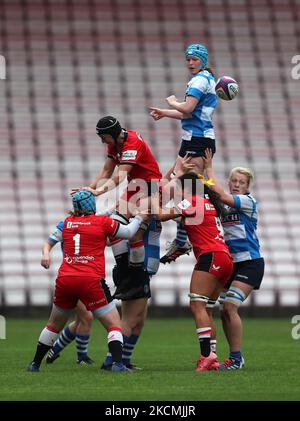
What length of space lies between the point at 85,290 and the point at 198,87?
220 cm

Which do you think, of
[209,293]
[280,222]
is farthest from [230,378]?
[280,222]

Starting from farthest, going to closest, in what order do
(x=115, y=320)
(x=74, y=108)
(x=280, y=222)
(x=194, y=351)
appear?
(x=74, y=108) → (x=280, y=222) → (x=194, y=351) → (x=115, y=320)

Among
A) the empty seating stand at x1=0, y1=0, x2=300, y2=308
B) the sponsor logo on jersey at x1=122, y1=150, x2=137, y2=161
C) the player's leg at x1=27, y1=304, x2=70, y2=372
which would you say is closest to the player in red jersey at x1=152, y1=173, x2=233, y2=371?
the sponsor logo on jersey at x1=122, y1=150, x2=137, y2=161

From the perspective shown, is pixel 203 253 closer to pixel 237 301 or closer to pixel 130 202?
pixel 237 301

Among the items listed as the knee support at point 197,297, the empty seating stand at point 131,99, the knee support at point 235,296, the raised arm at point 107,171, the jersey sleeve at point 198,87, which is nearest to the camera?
the knee support at point 197,297

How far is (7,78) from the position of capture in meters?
24.4

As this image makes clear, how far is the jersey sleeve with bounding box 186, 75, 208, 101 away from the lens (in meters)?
10.0

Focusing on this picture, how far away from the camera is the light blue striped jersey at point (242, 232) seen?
10133 mm

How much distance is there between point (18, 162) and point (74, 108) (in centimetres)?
208

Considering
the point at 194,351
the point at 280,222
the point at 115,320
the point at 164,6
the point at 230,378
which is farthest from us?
the point at 164,6

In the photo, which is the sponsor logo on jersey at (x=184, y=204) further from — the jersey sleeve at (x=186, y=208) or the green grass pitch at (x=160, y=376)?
the green grass pitch at (x=160, y=376)

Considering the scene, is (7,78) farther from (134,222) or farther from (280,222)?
(134,222)

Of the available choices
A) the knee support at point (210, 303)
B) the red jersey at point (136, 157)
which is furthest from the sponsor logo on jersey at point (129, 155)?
the knee support at point (210, 303)

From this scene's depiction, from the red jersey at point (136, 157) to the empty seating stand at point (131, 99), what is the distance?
10.4 meters
